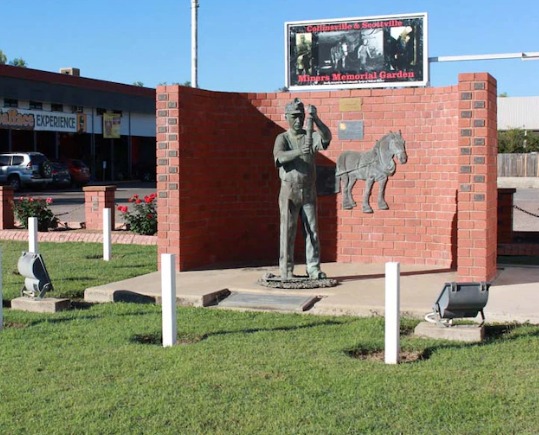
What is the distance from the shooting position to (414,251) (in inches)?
465

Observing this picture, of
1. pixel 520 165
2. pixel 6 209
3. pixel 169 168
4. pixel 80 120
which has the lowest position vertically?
pixel 6 209

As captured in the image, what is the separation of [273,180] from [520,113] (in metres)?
50.1

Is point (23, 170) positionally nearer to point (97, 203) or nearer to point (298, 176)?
point (97, 203)

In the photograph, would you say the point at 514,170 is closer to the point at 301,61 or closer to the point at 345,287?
the point at 301,61

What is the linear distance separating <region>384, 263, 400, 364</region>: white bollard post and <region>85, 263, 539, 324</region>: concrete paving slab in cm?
179

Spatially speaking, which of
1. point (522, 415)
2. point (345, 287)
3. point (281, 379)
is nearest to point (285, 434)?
point (281, 379)

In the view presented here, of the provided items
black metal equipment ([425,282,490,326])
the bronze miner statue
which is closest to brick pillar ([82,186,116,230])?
the bronze miner statue

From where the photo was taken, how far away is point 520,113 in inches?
2314

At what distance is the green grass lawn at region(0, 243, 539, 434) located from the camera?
17.0 ft

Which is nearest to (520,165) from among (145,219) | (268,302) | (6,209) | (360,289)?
(145,219)

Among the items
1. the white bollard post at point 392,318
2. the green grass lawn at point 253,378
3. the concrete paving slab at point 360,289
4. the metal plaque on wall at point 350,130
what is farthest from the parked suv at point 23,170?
the white bollard post at point 392,318

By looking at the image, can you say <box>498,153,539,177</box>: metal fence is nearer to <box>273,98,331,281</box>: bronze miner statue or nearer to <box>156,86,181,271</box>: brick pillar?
<box>156,86,181,271</box>: brick pillar

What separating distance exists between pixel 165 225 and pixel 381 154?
10.7ft

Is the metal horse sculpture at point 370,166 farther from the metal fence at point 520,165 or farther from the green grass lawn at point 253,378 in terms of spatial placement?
the metal fence at point 520,165
